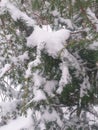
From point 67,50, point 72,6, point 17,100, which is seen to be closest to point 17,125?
point 17,100

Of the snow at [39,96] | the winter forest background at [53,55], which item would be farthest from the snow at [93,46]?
the snow at [39,96]

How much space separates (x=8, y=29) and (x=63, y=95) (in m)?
0.95

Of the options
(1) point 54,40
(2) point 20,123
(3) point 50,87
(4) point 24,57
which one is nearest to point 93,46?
(1) point 54,40

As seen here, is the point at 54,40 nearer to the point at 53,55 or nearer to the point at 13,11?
the point at 53,55

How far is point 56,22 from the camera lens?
3.36m

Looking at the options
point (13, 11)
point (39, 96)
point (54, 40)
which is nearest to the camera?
point (54, 40)

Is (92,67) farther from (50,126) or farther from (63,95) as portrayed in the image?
(50,126)

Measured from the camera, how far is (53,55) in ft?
9.15

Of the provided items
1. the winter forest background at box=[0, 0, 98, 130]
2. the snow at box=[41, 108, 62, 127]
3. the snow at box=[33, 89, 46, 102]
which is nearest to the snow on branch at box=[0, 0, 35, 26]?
the winter forest background at box=[0, 0, 98, 130]

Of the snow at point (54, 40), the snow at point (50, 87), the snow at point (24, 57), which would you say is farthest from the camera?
the snow at point (24, 57)

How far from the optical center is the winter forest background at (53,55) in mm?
2752

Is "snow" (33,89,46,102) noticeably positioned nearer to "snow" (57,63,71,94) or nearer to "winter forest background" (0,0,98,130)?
"winter forest background" (0,0,98,130)

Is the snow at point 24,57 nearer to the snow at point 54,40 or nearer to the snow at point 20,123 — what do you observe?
the snow at point 54,40

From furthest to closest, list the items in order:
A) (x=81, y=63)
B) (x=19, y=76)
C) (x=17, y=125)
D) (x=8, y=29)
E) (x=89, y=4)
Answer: (x=17, y=125) → (x=19, y=76) → (x=8, y=29) → (x=81, y=63) → (x=89, y=4)
